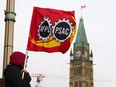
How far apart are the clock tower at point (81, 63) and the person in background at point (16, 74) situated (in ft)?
313

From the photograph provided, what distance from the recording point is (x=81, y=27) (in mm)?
101562

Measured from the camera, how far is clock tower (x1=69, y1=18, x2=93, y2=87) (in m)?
100

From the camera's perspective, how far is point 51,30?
7.82m

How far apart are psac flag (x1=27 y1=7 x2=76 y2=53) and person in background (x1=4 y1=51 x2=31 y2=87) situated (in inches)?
104

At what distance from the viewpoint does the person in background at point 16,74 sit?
174 inches

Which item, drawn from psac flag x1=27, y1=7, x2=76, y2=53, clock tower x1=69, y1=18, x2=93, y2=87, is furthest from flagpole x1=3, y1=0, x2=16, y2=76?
clock tower x1=69, y1=18, x2=93, y2=87

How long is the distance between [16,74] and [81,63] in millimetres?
96530

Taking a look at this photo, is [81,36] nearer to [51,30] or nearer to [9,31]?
[51,30]

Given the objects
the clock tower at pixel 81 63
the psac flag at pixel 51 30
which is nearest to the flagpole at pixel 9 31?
the psac flag at pixel 51 30

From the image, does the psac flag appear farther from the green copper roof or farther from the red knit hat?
the green copper roof

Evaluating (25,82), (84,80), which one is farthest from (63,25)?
(84,80)

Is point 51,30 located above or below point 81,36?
below

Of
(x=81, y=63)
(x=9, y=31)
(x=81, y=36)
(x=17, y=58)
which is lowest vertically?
(x=81, y=63)

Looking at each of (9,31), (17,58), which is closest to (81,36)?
(9,31)
